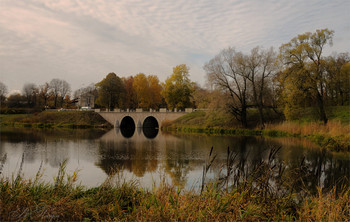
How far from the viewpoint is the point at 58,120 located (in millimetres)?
59031

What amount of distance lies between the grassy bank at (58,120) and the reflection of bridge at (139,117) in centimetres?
167

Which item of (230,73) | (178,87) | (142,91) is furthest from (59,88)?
(230,73)

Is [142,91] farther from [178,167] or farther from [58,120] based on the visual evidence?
[178,167]

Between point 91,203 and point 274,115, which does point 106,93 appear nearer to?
point 274,115

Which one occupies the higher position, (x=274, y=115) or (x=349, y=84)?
(x=349, y=84)

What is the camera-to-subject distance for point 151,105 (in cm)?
6975

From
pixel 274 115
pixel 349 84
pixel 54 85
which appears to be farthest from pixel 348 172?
pixel 54 85

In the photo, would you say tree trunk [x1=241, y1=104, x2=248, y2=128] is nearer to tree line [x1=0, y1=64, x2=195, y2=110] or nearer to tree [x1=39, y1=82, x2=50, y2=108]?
tree line [x1=0, y1=64, x2=195, y2=110]

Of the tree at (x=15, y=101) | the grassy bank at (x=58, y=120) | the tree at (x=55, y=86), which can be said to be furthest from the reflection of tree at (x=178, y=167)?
the tree at (x=55, y=86)

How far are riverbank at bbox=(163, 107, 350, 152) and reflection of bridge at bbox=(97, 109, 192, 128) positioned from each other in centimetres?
431

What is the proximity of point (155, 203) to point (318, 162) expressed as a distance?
42.9ft

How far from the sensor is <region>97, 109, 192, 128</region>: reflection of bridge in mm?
53997

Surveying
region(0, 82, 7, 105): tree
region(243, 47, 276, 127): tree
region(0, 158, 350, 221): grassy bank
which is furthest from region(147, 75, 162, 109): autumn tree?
region(0, 158, 350, 221): grassy bank

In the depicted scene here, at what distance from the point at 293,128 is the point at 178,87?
30.4 meters
